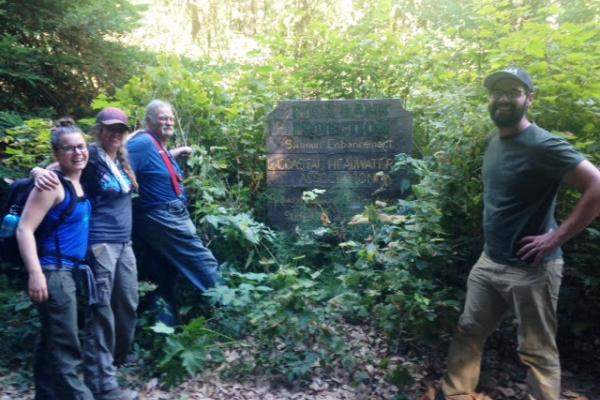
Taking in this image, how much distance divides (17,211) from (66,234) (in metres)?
0.32

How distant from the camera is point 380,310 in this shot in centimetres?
431

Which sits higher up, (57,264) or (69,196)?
(69,196)

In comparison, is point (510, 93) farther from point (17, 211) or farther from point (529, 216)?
point (17, 211)

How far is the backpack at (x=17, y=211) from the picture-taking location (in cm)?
337

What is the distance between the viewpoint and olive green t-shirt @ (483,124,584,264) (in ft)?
10.4

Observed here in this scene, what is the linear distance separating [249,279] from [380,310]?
132 cm

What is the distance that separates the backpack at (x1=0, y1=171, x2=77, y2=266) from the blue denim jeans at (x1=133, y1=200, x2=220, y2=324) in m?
1.24

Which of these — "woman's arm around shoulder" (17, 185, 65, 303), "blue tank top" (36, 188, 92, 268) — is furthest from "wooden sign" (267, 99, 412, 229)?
"woman's arm around shoulder" (17, 185, 65, 303)

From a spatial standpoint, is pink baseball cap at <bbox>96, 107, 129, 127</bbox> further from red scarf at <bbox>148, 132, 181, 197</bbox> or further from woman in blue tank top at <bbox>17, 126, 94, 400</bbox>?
red scarf at <bbox>148, 132, 181, 197</bbox>

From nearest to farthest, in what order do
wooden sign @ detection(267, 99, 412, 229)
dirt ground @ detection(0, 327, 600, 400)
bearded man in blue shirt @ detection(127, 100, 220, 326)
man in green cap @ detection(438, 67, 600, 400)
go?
man in green cap @ detection(438, 67, 600, 400)
dirt ground @ detection(0, 327, 600, 400)
bearded man in blue shirt @ detection(127, 100, 220, 326)
wooden sign @ detection(267, 99, 412, 229)

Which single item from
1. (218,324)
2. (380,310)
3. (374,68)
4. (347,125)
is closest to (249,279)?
(218,324)

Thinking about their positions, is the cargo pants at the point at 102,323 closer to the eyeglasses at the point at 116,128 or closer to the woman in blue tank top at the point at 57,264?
the woman in blue tank top at the point at 57,264

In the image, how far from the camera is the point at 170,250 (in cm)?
478

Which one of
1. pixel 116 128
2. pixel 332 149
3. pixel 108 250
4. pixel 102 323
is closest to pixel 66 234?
pixel 108 250
